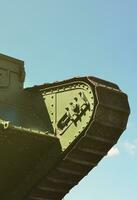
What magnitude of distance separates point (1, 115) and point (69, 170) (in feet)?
5.76

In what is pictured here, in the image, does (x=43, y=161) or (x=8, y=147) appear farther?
(x=43, y=161)

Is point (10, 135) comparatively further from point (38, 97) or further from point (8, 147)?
point (38, 97)

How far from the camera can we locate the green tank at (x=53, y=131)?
10.3 meters

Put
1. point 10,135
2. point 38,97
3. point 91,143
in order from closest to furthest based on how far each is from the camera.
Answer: point 10,135
point 91,143
point 38,97

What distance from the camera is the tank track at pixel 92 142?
33.7ft

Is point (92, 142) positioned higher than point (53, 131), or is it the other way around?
point (53, 131)

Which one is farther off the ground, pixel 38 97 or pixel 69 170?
pixel 38 97

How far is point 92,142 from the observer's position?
1064 cm

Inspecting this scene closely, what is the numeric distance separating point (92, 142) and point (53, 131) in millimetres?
817

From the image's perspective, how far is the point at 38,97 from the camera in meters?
11.4

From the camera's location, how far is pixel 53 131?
10.8m

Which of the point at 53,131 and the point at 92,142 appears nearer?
the point at 92,142

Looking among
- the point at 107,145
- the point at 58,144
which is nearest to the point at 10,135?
the point at 58,144

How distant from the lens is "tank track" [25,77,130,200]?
33.7 ft
